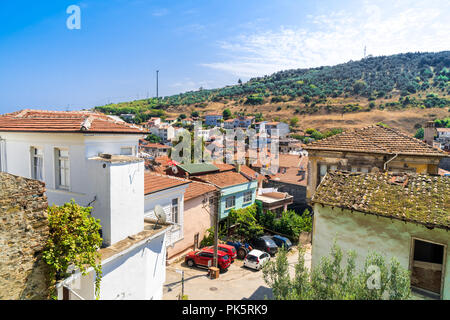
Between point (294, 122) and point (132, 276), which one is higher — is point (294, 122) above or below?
above

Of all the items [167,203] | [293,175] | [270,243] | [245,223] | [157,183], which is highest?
[157,183]

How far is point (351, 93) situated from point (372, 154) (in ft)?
412

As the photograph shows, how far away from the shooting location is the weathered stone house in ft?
34.9

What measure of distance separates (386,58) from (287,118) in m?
95.3

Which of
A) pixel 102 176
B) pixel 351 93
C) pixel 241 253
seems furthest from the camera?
pixel 351 93

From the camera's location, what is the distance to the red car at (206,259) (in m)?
18.4

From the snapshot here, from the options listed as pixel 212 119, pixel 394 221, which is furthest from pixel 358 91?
pixel 394 221

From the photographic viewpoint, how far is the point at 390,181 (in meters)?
8.79

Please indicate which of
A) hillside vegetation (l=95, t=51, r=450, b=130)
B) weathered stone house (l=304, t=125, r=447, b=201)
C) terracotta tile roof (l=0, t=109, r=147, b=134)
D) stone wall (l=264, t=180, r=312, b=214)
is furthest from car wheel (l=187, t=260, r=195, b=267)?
hillside vegetation (l=95, t=51, r=450, b=130)

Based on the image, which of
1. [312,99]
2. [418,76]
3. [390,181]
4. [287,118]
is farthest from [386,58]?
[390,181]

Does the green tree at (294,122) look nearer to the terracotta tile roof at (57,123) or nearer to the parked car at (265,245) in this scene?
the parked car at (265,245)

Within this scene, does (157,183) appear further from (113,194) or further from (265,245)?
(265,245)

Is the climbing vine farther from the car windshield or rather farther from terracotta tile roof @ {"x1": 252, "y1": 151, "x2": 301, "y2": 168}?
terracotta tile roof @ {"x1": 252, "y1": 151, "x2": 301, "y2": 168}

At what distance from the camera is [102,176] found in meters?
7.18
